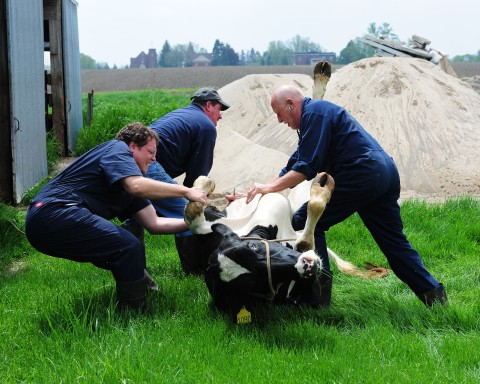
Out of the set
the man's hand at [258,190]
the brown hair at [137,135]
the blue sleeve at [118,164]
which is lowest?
the man's hand at [258,190]

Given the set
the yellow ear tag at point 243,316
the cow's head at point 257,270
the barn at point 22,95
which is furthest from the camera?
the barn at point 22,95

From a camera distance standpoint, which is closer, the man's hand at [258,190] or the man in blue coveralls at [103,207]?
the man in blue coveralls at [103,207]

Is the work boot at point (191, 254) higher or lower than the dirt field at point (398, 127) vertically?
lower

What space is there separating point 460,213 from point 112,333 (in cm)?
572

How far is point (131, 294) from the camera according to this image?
17.3 ft

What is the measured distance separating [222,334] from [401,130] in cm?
1003

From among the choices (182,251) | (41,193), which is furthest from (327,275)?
(41,193)

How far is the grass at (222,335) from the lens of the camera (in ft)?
13.3

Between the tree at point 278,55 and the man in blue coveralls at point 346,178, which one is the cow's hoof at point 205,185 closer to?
the man in blue coveralls at point 346,178

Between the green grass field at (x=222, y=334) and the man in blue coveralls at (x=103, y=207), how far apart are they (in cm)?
31

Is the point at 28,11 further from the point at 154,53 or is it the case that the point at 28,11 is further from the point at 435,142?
the point at 154,53

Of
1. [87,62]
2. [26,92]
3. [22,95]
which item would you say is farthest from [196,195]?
[87,62]

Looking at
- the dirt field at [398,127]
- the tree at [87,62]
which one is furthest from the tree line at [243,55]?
the dirt field at [398,127]

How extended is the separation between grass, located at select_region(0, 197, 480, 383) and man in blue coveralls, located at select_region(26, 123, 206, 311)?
1.09ft
